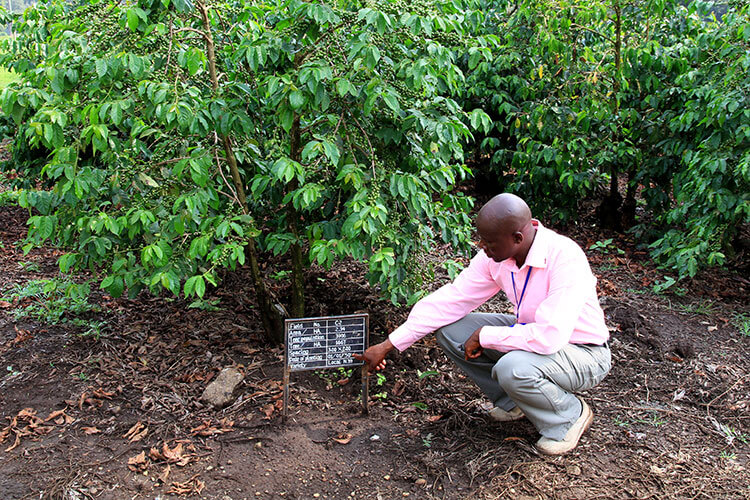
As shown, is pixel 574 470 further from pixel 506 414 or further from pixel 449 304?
pixel 449 304

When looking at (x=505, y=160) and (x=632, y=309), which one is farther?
(x=505, y=160)

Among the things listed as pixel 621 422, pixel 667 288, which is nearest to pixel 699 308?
pixel 667 288

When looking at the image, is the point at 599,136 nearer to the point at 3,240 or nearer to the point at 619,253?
the point at 619,253

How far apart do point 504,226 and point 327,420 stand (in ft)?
4.71

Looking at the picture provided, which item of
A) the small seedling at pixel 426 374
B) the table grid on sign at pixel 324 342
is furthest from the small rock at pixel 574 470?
the table grid on sign at pixel 324 342

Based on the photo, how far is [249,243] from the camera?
11.6 feet

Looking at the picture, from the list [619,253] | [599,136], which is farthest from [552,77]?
[619,253]

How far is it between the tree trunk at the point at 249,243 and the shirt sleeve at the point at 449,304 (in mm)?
1000

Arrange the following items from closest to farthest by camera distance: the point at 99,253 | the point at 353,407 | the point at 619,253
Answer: the point at 99,253
the point at 353,407
the point at 619,253

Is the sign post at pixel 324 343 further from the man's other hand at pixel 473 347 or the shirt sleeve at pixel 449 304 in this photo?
the man's other hand at pixel 473 347

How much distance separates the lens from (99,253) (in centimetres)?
318

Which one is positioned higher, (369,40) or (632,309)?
(369,40)

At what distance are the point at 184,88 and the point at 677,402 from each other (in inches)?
122

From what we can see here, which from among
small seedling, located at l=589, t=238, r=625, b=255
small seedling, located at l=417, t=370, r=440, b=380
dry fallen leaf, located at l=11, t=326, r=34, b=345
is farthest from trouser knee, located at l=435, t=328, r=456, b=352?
small seedling, located at l=589, t=238, r=625, b=255
